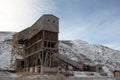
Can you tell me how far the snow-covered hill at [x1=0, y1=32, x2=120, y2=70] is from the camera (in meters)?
61.0

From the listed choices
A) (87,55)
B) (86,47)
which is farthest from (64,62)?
(86,47)

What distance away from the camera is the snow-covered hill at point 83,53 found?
200 ft

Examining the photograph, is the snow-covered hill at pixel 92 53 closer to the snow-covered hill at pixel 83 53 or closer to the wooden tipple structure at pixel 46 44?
the snow-covered hill at pixel 83 53

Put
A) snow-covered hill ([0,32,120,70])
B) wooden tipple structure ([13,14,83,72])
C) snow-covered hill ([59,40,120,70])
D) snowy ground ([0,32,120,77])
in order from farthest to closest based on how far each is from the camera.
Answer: snow-covered hill ([59,40,120,70]), snow-covered hill ([0,32,120,70]), snowy ground ([0,32,120,77]), wooden tipple structure ([13,14,83,72])

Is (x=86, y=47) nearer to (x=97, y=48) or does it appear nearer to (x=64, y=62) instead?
(x=97, y=48)

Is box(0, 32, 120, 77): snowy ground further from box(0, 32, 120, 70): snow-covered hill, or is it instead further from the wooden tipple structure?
the wooden tipple structure

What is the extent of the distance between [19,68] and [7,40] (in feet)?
103

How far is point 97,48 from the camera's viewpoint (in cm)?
9294

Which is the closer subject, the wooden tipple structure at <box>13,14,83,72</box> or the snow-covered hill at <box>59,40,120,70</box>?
the wooden tipple structure at <box>13,14,83,72</box>

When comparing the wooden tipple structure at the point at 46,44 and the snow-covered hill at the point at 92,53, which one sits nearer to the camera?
the wooden tipple structure at the point at 46,44

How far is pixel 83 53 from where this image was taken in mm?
79812

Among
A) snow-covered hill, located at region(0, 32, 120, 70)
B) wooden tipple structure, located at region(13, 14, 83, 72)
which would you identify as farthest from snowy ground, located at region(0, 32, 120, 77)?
wooden tipple structure, located at region(13, 14, 83, 72)

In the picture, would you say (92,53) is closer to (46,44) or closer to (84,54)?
(84,54)

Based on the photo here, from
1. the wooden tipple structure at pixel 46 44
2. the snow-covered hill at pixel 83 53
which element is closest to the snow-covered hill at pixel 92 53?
the snow-covered hill at pixel 83 53
